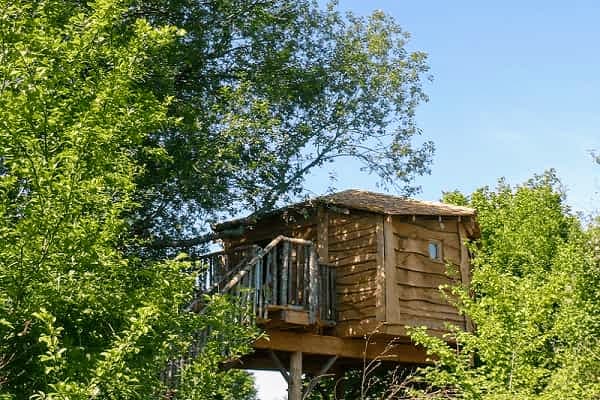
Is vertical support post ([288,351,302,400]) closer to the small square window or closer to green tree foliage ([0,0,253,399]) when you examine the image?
the small square window

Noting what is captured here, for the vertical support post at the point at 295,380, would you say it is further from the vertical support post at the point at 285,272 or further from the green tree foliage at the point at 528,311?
the green tree foliage at the point at 528,311

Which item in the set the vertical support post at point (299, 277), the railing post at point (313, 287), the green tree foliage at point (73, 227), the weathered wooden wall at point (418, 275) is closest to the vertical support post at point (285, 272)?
the vertical support post at point (299, 277)

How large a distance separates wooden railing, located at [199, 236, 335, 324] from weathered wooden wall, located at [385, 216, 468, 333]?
4.30ft

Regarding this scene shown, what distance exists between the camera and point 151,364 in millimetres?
7227

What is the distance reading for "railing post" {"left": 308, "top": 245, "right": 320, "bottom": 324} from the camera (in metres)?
14.5

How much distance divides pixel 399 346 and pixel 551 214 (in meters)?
8.21

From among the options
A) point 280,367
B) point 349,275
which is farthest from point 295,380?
point 349,275

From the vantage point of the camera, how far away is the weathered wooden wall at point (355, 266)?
50.4 ft

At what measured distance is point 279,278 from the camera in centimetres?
1563

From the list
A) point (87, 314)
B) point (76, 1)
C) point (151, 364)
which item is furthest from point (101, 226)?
point (76, 1)

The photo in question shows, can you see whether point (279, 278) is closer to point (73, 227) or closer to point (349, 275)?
point (349, 275)

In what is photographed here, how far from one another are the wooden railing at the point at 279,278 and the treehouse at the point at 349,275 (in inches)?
0.8

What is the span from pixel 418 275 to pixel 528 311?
4.67 meters

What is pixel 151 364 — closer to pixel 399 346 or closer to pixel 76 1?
pixel 76 1
